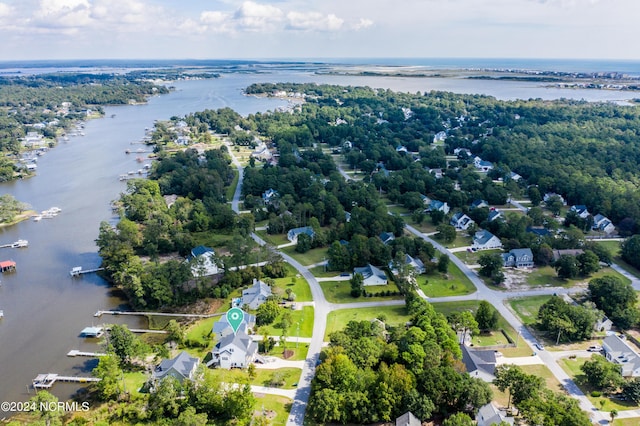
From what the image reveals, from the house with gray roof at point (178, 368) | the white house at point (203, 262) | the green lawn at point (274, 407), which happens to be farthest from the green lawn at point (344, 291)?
the house with gray roof at point (178, 368)

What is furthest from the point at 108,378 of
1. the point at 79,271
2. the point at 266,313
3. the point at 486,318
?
the point at 486,318

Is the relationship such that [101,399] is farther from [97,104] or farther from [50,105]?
[97,104]

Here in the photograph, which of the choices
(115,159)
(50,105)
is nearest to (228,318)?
(115,159)

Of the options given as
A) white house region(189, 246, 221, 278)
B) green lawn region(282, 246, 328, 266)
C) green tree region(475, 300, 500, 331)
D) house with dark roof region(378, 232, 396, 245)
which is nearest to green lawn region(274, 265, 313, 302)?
green lawn region(282, 246, 328, 266)

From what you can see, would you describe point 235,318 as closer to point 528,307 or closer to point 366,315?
point 366,315

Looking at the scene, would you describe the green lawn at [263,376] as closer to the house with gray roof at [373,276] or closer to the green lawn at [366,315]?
the green lawn at [366,315]
